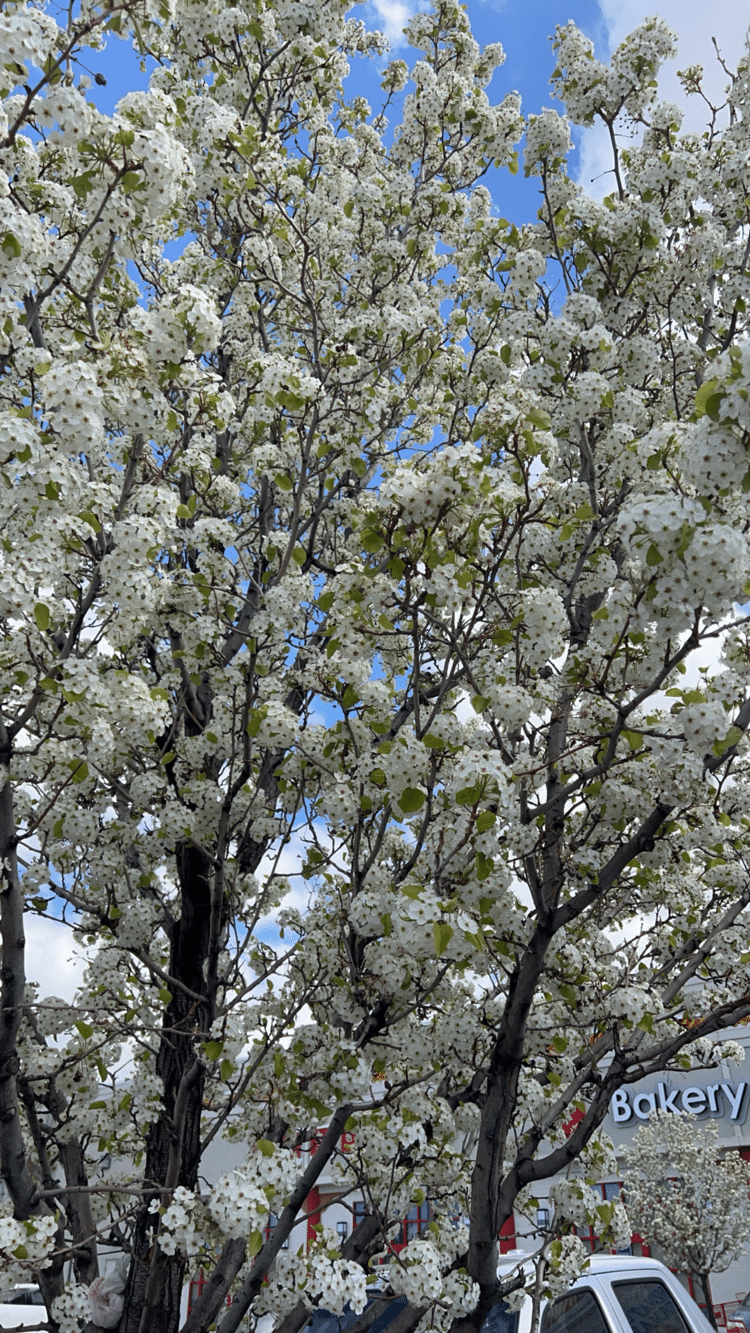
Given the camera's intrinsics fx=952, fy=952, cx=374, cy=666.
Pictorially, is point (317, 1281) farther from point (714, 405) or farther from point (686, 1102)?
point (686, 1102)

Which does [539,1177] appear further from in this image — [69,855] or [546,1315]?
[69,855]

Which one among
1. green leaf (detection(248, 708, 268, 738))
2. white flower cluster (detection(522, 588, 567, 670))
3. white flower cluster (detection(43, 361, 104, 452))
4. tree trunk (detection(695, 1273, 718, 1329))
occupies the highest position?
white flower cluster (detection(43, 361, 104, 452))

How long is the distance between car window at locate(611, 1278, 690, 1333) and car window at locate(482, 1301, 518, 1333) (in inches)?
29.4

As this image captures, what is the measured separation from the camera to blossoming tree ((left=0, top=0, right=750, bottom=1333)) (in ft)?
12.9

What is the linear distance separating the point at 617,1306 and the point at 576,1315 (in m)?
0.29

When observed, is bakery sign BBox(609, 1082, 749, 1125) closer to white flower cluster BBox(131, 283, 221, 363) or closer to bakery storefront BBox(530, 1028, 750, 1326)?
bakery storefront BBox(530, 1028, 750, 1326)

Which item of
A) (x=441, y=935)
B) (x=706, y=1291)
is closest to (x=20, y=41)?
(x=441, y=935)

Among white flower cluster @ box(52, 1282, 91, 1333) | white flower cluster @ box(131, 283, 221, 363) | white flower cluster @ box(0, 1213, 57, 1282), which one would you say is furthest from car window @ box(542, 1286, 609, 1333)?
→ white flower cluster @ box(131, 283, 221, 363)

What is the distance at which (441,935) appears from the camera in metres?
3.29

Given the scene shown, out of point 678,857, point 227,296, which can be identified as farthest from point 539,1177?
point 227,296

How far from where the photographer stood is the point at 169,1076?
604cm

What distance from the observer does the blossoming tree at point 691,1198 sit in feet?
58.4

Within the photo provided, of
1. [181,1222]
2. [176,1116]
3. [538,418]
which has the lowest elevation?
[181,1222]

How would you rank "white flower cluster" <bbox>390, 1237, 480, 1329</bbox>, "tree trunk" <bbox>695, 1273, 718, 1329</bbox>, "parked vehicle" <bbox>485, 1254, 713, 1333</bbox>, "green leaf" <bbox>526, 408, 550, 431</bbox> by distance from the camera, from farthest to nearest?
"tree trunk" <bbox>695, 1273, 718, 1329</bbox> < "parked vehicle" <bbox>485, 1254, 713, 1333</bbox> < "white flower cluster" <bbox>390, 1237, 480, 1329</bbox> < "green leaf" <bbox>526, 408, 550, 431</bbox>
